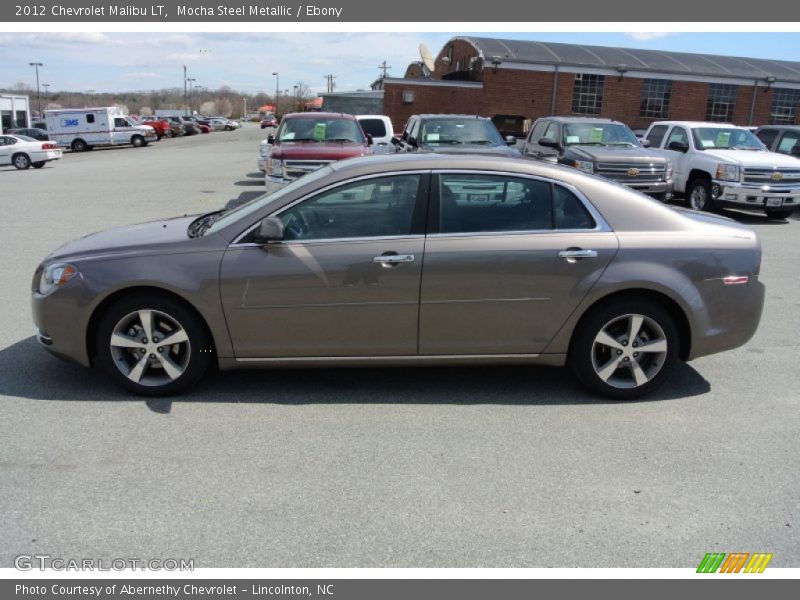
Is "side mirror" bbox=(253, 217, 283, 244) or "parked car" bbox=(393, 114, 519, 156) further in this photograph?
"parked car" bbox=(393, 114, 519, 156)

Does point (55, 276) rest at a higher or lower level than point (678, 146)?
lower

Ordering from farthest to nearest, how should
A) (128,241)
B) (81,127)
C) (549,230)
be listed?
1. (81,127)
2. (128,241)
3. (549,230)

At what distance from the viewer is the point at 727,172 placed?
1354cm

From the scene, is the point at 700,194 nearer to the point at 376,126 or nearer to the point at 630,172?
the point at 630,172

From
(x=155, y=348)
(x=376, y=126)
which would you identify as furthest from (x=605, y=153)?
(x=155, y=348)

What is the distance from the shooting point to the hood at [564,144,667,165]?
13648mm

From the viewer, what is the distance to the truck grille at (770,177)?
13305 mm

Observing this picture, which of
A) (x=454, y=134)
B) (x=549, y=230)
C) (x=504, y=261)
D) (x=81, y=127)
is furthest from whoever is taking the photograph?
(x=81, y=127)

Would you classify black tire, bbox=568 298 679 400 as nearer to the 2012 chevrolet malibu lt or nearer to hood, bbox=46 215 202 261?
the 2012 chevrolet malibu lt

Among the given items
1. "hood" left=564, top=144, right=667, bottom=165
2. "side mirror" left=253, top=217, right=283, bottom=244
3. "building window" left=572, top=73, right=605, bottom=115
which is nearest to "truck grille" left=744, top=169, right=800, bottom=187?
"hood" left=564, top=144, right=667, bottom=165

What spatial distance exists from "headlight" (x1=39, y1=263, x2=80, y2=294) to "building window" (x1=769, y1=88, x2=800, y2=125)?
45602 mm

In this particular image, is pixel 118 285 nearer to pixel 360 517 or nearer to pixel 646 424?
pixel 360 517

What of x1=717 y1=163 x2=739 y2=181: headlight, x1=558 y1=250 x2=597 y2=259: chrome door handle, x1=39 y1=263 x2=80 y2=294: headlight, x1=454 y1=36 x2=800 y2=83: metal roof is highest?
x1=454 y1=36 x2=800 y2=83: metal roof

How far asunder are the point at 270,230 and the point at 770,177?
12.0 metres
